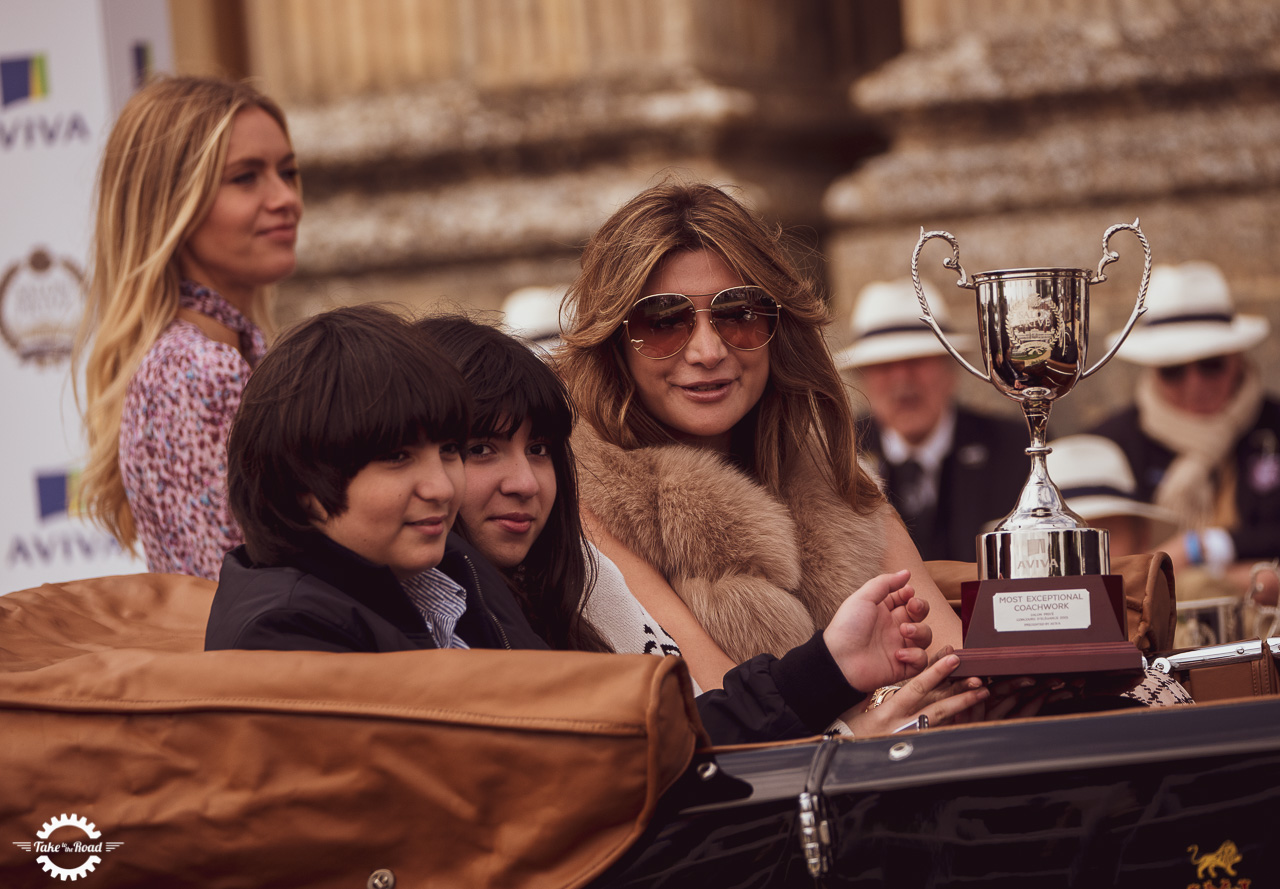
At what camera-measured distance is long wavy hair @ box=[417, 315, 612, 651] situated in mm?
2424

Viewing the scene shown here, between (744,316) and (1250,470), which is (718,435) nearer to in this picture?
(744,316)

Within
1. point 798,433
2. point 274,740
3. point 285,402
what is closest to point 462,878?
point 274,740

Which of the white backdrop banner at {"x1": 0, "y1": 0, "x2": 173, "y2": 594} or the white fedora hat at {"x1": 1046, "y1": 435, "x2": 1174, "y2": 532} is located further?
the white fedora hat at {"x1": 1046, "y1": 435, "x2": 1174, "y2": 532}

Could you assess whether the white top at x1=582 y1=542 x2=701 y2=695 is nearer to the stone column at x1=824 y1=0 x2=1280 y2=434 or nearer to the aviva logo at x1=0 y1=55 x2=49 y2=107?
the aviva logo at x1=0 y1=55 x2=49 y2=107

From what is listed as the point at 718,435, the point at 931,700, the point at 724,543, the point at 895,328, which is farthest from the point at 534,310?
the point at 931,700

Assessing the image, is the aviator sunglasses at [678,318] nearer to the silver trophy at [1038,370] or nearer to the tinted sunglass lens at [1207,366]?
the silver trophy at [1038,370]

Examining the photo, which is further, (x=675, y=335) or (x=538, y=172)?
(x=538, y=172)

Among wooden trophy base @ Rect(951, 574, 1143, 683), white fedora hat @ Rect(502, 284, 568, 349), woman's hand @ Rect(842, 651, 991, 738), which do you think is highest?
white fedora hat @ Rect(502, 284, 568, 349)

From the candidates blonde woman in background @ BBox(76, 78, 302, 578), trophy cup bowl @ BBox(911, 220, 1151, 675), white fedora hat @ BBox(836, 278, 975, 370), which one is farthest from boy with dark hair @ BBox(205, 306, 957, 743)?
white fedora hat @ BBox(836, 278, 975, 370)

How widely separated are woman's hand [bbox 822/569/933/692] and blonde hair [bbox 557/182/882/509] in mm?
932

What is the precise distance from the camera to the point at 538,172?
6.58 metres

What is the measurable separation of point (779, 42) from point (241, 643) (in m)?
5.42

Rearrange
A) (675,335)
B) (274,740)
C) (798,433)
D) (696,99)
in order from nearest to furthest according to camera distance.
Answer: (274,740)
(675,335)
(798,433)
(696,99)

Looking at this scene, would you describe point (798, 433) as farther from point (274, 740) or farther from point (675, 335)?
point (274, 740)
